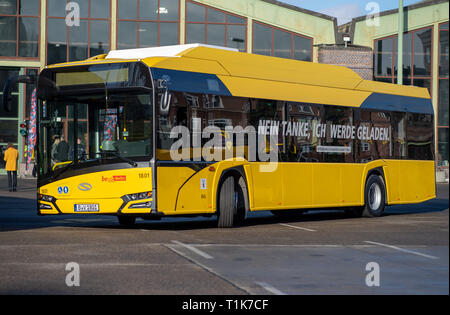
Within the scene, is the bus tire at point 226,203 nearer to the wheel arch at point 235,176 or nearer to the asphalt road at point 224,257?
the wheel arch at point 235,176

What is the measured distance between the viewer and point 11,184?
107 feet

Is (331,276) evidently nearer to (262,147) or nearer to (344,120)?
(262,147)

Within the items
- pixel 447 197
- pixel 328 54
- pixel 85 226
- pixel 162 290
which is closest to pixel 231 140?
pixel 85 226

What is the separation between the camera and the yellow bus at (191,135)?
14.5 meters

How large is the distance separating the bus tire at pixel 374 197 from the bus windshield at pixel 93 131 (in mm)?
7178

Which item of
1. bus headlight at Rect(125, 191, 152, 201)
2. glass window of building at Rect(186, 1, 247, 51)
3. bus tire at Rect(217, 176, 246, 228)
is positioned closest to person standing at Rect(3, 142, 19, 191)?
bus tire at Rect(217, 176, 246, 228)

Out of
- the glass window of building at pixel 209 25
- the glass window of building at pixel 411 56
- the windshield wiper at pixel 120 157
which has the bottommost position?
the windshield wiper at pixel 120 157

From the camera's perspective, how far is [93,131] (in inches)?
587

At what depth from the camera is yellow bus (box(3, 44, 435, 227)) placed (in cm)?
1453

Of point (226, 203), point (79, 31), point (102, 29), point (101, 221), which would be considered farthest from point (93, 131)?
point (79, 31)

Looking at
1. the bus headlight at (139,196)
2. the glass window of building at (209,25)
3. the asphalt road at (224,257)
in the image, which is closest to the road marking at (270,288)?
the asphalt road at (224,257)

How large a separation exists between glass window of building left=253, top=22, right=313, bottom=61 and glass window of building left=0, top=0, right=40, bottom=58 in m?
12.7

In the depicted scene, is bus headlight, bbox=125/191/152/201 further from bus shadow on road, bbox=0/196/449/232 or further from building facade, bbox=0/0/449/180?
building facade, bbox=0/0/449/180

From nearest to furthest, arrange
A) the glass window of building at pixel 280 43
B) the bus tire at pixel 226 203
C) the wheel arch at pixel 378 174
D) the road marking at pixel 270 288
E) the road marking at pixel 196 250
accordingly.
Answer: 1. the road marking at pixel 270 288
2. the road marking at pixel 196 250
3. the bus tire at pixel 226 203
4. the wheel arch at pixel 378 174
5. the glass window of building at pixel 280 43
